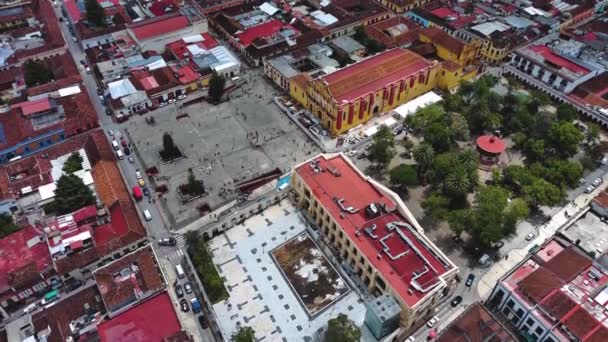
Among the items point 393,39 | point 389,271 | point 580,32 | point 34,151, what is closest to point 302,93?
point 393,39

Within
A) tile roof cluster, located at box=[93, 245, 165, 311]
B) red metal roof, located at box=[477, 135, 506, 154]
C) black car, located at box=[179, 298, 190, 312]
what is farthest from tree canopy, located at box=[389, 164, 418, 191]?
tile roof cluster, located at box=[93, 245, 165, 311]

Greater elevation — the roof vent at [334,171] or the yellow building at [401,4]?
the yellow building at [401,4]

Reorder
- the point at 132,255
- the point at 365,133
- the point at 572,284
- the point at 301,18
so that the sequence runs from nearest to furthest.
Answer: the point at 572,284 → the point at 132,255 → the point at 365,133 → the point at 301,18

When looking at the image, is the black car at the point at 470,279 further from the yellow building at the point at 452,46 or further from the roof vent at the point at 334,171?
the yellow building at the point at 452,46

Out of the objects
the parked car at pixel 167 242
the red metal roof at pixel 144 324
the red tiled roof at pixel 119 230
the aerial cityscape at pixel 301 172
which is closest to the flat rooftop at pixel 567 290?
the aerial cityscape at pixel 301 172

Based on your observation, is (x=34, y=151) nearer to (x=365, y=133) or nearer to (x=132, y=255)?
(x=132, y=255)

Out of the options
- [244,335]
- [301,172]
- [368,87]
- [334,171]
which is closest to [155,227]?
[301,172]
